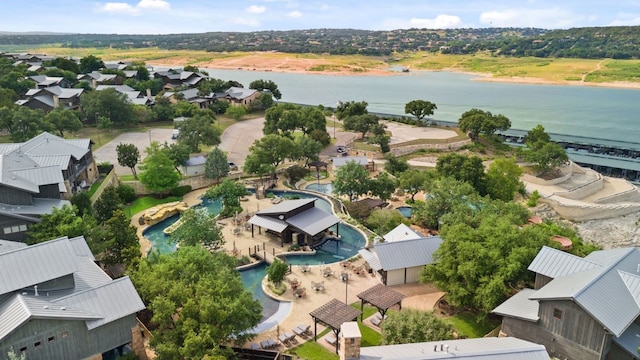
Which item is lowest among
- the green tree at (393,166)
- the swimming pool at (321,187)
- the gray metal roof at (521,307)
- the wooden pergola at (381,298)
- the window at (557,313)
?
the swimming pool at (321,187)

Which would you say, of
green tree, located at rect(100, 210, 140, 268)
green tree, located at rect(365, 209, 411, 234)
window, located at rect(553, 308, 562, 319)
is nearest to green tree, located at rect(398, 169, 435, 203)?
green tree, located at rect(365, 209, 411, 234)

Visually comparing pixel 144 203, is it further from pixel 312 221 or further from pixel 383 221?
pixel 383 221

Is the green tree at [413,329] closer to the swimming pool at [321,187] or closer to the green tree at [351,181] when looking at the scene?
the green tree at [351,181]

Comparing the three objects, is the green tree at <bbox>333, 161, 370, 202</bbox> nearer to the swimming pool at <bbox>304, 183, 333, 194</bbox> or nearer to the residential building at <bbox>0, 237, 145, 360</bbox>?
Result: the swimming pool at <bbox>304, 183, 333, 194</bbox>

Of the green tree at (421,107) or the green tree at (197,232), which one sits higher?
the green tree at (421,107)

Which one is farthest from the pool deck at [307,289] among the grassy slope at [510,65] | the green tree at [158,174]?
the grassy slope at [510,65]

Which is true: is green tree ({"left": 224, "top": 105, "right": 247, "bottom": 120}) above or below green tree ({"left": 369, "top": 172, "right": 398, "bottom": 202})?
above

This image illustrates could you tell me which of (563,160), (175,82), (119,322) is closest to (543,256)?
(119,322)

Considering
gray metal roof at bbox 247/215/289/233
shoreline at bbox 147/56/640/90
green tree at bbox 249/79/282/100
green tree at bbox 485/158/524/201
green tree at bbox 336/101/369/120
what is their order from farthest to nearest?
1. shoreline at bbox 147/56/640/90
2. green tree at bbox 249/79/282/100
3. green tree at bbox 336/101/369/120
4. green tree at bbox 485/158/524/201
5. gray metal roof at bbox 247/215/289/233
